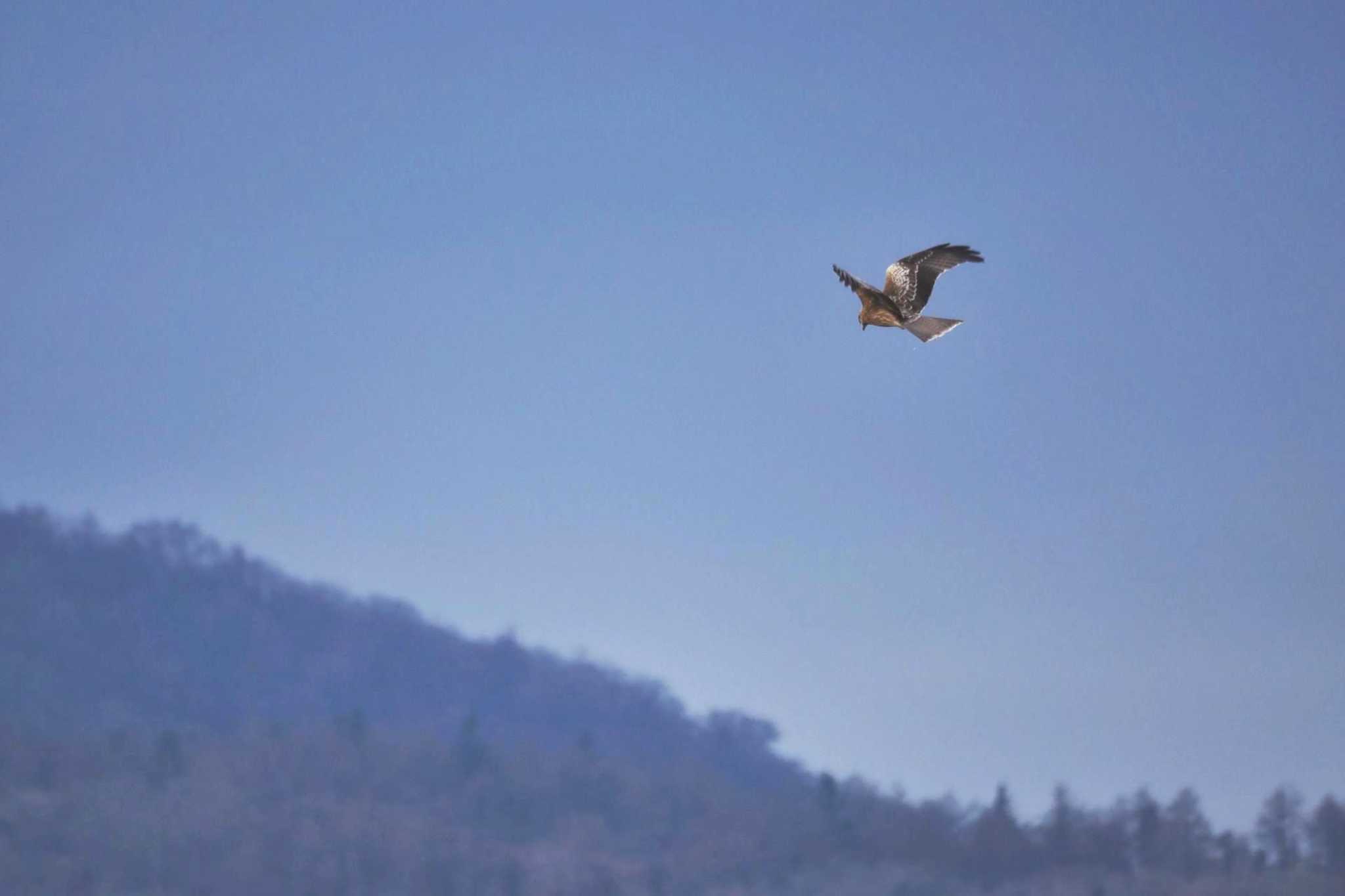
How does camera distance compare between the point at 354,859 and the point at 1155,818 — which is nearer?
the point at 1155,818

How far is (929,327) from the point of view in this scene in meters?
25.0

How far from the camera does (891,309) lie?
992 inches

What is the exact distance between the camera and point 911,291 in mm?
25484

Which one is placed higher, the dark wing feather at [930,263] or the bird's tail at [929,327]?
the dark wing feather at [930,263]

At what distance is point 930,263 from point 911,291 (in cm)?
63

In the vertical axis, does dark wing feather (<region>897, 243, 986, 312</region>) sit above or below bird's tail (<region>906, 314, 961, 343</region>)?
above

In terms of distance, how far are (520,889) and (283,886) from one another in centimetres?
2210

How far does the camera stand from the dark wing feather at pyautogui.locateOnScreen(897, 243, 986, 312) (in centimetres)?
2555

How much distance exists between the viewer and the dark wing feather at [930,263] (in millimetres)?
25547

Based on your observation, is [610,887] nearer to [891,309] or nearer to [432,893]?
[432,893]

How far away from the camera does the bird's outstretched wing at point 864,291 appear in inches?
992

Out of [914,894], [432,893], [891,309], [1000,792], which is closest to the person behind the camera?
[891,309]

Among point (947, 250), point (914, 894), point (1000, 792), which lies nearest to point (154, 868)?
point (914, 894)

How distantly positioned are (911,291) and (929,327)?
0.67 meters
